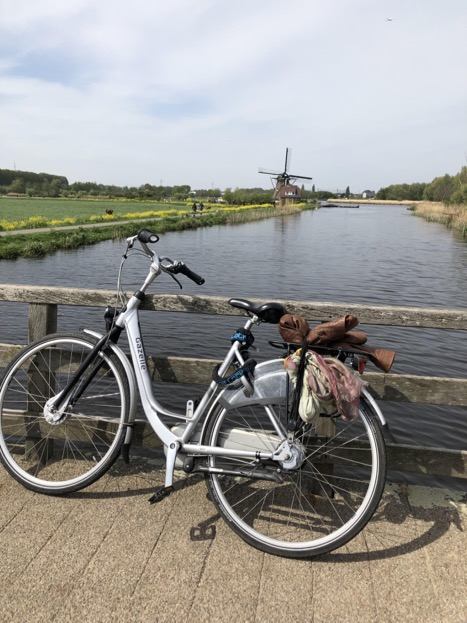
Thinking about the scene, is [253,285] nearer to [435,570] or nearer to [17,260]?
[17,260]

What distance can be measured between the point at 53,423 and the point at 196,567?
123 cm

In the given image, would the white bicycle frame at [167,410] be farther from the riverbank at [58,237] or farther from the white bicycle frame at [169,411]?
the riverbank at [58,237]

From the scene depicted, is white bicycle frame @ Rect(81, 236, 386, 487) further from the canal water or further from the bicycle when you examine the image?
the canal water

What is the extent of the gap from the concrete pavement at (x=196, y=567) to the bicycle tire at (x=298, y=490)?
139 mm

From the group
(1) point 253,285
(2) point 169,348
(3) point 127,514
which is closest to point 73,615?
(3) point 127,514

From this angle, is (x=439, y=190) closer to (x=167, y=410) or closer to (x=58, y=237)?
(x=58, y=237)

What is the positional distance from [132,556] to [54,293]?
64.6 inches

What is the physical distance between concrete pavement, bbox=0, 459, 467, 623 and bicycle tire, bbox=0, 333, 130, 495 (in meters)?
0.19

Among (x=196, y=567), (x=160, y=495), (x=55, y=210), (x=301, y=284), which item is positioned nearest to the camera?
(x=196, y=567)

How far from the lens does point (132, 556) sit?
239 centimetres

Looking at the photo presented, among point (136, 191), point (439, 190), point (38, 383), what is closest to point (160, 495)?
point (38, 383)

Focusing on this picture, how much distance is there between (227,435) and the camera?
265cm

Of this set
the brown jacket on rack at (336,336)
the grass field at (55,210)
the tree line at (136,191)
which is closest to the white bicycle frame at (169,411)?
the brown jacket on rack at (336,336)

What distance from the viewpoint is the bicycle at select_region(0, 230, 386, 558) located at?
2.55 metres
